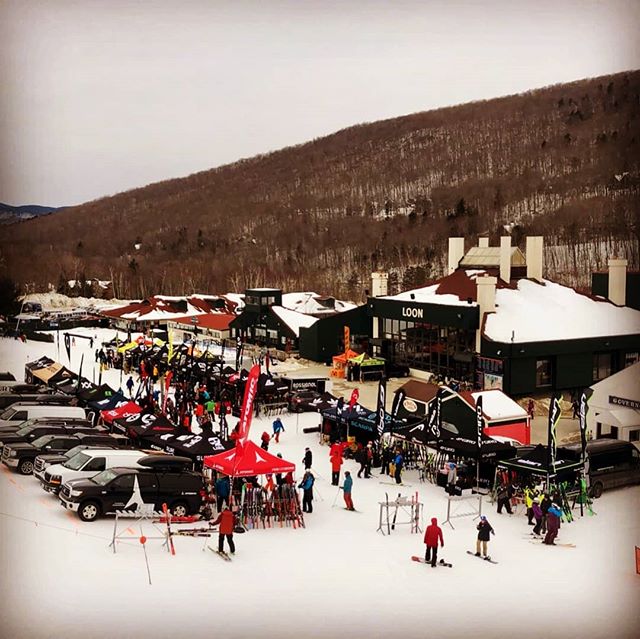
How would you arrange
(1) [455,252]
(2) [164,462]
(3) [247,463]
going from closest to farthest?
1. (3) [247,463]
2. (2) [164,462]
3. (1) [455,252]

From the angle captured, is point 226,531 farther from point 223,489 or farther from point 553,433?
point 553,433

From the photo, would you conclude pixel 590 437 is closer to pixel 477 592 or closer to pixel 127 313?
pixel 477 592

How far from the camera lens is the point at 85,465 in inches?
463

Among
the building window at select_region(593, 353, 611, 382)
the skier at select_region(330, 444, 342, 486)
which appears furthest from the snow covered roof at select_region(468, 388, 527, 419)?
the building window at select_region(593, 353, 611, 382)

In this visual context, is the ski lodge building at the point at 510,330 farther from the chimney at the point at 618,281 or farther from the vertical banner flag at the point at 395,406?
the vertical banner flag at the point at 395,406

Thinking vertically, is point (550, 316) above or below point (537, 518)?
above

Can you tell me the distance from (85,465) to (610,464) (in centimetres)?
887

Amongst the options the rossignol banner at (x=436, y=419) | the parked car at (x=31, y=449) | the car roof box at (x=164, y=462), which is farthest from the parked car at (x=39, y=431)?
the rossignol banner at (x=436, y=419)

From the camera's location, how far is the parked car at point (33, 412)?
16.3 m

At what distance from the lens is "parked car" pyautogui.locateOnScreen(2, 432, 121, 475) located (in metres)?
13.1

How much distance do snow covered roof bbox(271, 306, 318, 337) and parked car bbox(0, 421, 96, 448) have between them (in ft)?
59.3

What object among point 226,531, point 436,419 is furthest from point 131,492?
point 436,419

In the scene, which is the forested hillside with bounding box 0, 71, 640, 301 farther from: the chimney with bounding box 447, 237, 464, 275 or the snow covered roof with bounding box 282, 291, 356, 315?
the chimney with bounding box 447, 237, 464, 275

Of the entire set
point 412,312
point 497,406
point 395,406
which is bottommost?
point 497,406
